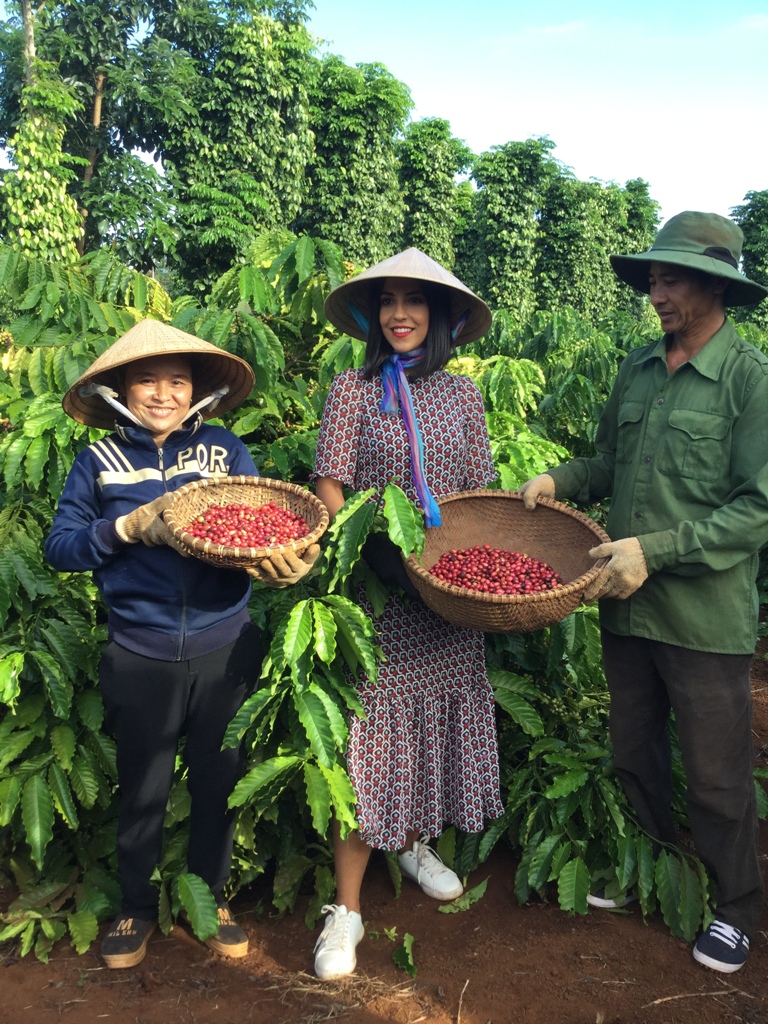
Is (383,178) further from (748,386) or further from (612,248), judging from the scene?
(748,386)

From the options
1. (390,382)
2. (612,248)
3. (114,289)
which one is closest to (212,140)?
(612,248)

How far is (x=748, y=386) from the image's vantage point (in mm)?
1949

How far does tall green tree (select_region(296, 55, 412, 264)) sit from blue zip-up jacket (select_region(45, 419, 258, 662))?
17246 millimetres

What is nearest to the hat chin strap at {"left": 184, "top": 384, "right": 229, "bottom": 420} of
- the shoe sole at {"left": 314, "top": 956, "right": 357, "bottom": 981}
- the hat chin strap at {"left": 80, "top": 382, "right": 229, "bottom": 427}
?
the hat chin strap at {"left": 80, "top": 382, "right": 229, "bottom": 427}

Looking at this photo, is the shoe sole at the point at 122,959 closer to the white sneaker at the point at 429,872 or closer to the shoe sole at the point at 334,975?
the shoe sole at the point at 334,975

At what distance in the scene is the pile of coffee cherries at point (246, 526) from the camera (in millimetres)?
1800

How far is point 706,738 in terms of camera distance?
205 cm

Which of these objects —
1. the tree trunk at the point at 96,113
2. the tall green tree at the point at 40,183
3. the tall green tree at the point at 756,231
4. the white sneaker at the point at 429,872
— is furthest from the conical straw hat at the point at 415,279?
the tall green tree at the point at 756,231

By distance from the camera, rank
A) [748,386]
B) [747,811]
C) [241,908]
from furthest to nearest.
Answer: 1. [241,908]
2. [747,811]
3. [748,386]

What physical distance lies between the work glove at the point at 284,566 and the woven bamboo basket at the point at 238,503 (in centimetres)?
1

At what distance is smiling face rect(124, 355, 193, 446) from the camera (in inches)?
77.3

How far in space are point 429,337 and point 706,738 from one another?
122 cm

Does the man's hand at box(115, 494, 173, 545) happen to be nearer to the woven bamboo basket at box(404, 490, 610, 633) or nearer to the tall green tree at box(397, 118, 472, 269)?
the woven bamboo basket at box(404, 490, 610, 633)

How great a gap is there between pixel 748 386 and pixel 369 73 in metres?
20.6
